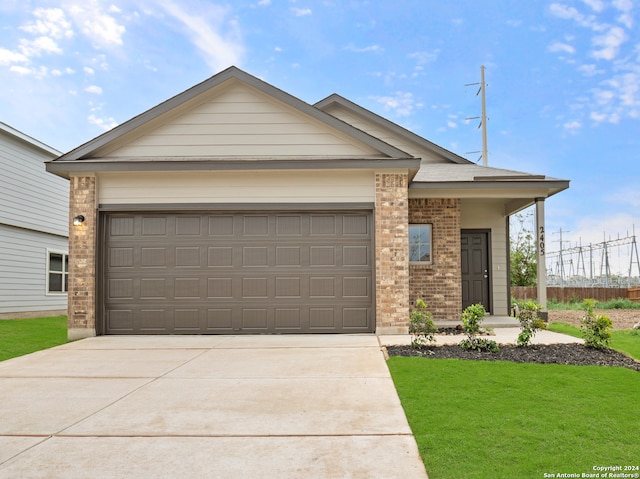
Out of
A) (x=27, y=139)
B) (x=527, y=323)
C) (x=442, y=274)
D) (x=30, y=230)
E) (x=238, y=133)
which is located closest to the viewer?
(x=527, y=323)

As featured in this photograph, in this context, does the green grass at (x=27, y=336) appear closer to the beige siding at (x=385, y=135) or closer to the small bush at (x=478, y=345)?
the small bush at (x=478, y=345)

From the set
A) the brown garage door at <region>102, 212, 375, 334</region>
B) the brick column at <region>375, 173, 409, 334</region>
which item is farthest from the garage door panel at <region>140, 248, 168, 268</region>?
the brick column at <region>375, 173, 409, 334</region>

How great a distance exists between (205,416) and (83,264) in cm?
649

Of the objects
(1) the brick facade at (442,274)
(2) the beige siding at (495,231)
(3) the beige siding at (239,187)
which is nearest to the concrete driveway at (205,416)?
(3) the beige siding at (239,187)

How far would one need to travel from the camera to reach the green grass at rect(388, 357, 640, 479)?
3.69m

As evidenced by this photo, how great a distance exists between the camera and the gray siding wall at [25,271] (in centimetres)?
1500

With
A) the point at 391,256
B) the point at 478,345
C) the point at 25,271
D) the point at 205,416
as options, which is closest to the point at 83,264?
the point at 391,256

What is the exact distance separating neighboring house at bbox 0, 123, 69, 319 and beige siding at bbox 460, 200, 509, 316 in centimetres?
1310

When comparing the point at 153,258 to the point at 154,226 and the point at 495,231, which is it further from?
the point at 495,231

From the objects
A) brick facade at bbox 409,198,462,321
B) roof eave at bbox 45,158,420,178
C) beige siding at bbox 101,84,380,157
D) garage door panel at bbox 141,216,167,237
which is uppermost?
beige siding at bbox 101,84,380,157

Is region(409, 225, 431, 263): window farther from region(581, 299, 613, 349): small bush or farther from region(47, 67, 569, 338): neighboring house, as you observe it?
region(581, 299, 613, 349): small bush

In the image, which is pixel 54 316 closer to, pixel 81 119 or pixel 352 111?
pixel 81 119

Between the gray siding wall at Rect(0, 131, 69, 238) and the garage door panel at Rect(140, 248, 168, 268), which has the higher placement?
the gray siding wall at Rect(0, 131, 69, 238)

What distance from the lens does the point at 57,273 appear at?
17.7 m
